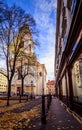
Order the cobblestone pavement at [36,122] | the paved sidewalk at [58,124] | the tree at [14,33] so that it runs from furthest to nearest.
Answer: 1. the tree at [14,33]
2. the cobblestone pavement at [36,122]
3. the paved sidewalk at [58,124]

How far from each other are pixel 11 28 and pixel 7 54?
A: 3.25 meters

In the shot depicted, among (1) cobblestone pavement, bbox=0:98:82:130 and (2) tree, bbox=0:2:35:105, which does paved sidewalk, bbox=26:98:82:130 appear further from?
(2) tree, bbox=0:2:35:105

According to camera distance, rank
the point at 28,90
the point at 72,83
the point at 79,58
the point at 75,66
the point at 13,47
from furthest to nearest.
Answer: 1. the point at 28,90
2. the point at 13,47
3. the point at 72,83
4. the point at 75,66
5. the point at 79,58

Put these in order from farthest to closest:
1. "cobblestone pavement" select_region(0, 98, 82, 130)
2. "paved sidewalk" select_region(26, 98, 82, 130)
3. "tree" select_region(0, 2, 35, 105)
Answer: "tree" select_region(0, 2, 35, 105)
"cobblestone pavement" select_region(0, 98, 82, 130)
"paved sidewalk" select_region(26, 98, 82, 130)

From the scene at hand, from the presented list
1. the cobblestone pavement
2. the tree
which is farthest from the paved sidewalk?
the tree

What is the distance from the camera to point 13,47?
20.5 meters

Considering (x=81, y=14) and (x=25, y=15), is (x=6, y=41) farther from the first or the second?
(x=81, y=14)

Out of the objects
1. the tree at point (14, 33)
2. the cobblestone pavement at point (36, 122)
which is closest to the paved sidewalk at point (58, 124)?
the cobblestone pavement at point (36, 122)

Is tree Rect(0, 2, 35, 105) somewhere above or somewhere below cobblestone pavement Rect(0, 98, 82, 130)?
above

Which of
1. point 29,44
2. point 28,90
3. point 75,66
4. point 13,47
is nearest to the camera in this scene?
point 75,66

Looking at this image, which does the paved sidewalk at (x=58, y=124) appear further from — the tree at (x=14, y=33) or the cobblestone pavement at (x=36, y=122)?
the tree at (x=14, y=33)

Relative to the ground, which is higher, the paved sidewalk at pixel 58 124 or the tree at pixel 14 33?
the tree at pixel 14 33

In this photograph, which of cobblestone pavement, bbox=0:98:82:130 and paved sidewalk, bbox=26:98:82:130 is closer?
paved sidewalk, bbox=26:98:82:130

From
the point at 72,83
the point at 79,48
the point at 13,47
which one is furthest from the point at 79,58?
the point at 13,47
